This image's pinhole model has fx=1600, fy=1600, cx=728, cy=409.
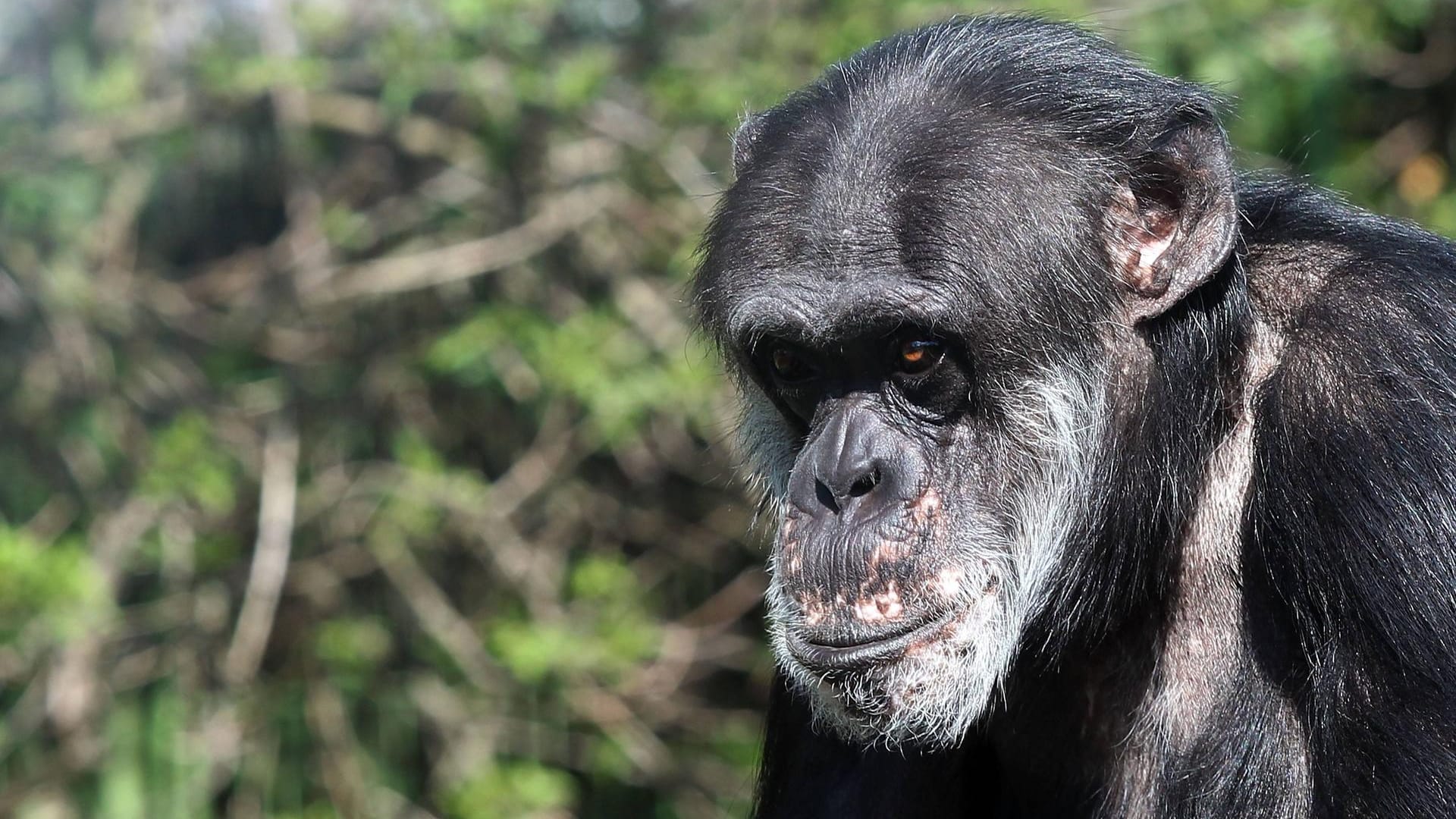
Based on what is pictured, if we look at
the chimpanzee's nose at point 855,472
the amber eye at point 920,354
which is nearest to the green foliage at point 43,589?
the chimpanzee's nose at point 855,472

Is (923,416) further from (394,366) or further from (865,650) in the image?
(394,366)

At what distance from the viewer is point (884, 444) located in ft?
9.86

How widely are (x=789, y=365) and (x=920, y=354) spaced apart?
0.30m

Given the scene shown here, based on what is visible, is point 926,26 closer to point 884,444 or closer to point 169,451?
point 884,444

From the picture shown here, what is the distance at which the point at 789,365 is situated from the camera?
321 cm

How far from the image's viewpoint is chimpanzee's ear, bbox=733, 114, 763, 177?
3445mm

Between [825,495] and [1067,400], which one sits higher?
[1067,400]

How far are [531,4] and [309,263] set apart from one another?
148cm

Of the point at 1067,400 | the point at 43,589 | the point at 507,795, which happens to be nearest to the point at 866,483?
the point at 1067,400

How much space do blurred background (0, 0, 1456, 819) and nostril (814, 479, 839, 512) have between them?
10.3 ft

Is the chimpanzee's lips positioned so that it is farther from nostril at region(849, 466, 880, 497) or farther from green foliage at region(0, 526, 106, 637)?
green foliage at region(0, 526, 106, 637)

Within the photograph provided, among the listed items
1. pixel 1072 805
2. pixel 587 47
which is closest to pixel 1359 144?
pixel 587 47

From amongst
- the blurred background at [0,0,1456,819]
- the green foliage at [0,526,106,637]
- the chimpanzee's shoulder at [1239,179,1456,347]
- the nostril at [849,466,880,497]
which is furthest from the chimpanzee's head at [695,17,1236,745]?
the green foliage at [0,526,106,637]

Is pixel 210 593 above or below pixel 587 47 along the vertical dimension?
below
